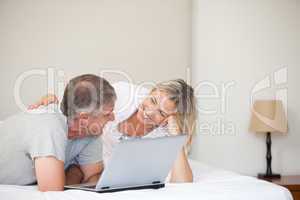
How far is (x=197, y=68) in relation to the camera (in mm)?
3639

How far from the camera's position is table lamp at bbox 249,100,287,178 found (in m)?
3.68

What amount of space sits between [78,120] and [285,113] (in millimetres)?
1771

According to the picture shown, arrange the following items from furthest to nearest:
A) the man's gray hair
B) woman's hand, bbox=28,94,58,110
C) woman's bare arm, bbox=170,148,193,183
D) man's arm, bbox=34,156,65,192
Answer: woman's hand, bbox=28,94,58,110 < the man's gray hair < woman's bare arm, bbox=170,148,193,183 < man's arm, bbox=34,156,65,192

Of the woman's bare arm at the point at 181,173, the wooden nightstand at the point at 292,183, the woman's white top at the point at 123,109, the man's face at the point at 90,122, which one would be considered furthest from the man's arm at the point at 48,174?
the wooden nightstand at the point at 292,183

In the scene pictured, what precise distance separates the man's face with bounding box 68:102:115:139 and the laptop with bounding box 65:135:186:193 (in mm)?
424

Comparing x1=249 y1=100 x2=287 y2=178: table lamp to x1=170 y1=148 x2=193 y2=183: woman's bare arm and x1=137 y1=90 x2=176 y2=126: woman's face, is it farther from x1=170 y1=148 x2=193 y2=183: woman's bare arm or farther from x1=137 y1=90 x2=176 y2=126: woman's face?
x1=170 y1=148 x2=193 y2=183: woman's bare arm

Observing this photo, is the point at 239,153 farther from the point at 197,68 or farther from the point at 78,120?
the point at 78,120

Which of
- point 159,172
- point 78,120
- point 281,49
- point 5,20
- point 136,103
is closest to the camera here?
point 159,172

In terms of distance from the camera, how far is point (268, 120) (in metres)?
3.70

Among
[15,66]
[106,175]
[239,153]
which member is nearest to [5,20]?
[15,66]

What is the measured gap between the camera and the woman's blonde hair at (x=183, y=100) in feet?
10.6

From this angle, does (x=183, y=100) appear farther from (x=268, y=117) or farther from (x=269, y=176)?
(x=269, y=176)

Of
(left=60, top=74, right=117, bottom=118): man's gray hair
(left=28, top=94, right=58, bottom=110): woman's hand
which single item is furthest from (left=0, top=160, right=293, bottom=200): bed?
(left=28, top=94, right=58, bottom=110): woman's hand

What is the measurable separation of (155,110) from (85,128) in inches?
23.3
